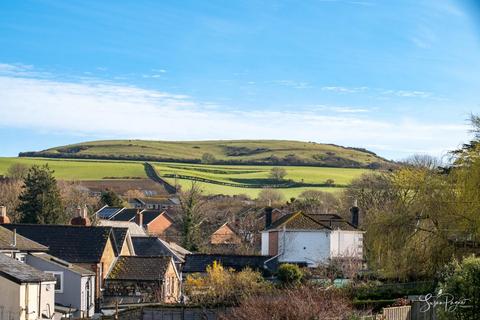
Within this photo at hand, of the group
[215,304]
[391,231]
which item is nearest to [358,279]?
[391,231]

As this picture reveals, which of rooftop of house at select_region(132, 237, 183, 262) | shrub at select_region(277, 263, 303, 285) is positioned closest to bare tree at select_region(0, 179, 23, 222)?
rooftop of house at select_region(132, 237, 183, 262)

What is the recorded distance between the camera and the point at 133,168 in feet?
461

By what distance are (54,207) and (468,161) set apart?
4110 centimetres

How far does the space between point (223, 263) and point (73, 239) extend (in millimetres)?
13300

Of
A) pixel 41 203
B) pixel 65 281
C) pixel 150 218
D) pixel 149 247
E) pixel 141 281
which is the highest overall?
pixel 41 203

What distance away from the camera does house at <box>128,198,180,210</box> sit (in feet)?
383

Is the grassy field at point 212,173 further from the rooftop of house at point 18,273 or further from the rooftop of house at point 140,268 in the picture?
the rooftop of house at point 18,273

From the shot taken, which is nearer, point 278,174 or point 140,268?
point 140,268

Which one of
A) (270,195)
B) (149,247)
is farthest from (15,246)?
(270,195)

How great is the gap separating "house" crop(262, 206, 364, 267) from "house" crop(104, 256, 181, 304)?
56.2ft

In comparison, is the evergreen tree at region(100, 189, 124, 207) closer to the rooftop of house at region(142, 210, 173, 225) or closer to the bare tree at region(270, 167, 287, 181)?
the rooftop of house at region(142, 210, 173, 225)

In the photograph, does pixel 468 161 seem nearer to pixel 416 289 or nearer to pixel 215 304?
pixel 416 289

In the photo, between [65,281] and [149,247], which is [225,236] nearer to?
[149,247]

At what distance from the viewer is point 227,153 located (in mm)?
181625
